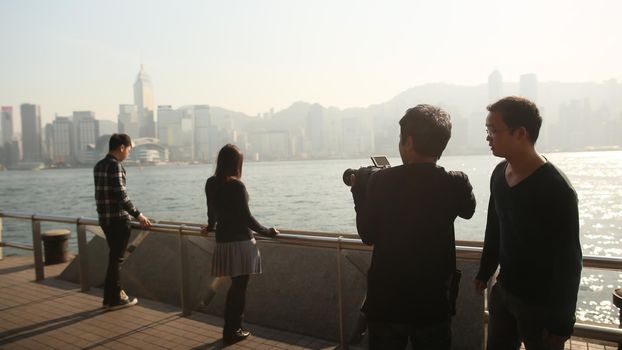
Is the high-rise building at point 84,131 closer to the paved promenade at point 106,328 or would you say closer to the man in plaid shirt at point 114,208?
the paved promenade at point 106,328

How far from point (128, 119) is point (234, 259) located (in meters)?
187

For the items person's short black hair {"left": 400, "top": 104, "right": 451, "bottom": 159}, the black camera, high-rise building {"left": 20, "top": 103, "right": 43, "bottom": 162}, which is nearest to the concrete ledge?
the black camera

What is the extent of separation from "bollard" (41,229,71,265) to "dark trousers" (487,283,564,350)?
7.72 meters

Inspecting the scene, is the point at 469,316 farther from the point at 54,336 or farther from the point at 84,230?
the point at 84,230

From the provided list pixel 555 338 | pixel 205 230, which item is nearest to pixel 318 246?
pixel 205 230

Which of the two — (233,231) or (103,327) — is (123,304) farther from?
(233,231)

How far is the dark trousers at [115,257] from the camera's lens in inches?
211

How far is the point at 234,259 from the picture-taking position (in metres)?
4.11

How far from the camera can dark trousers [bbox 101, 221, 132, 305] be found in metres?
5.37

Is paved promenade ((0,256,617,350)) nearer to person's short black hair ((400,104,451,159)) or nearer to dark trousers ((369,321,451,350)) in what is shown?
dark trousers ((369,321,451,350))

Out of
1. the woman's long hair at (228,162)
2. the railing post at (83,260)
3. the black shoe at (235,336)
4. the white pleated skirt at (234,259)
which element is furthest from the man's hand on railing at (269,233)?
the railing post at (83,260)

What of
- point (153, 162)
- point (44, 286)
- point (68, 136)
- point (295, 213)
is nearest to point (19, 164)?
point (68, 136)

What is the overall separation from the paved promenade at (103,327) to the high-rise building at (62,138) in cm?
16112

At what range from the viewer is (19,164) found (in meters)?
141
